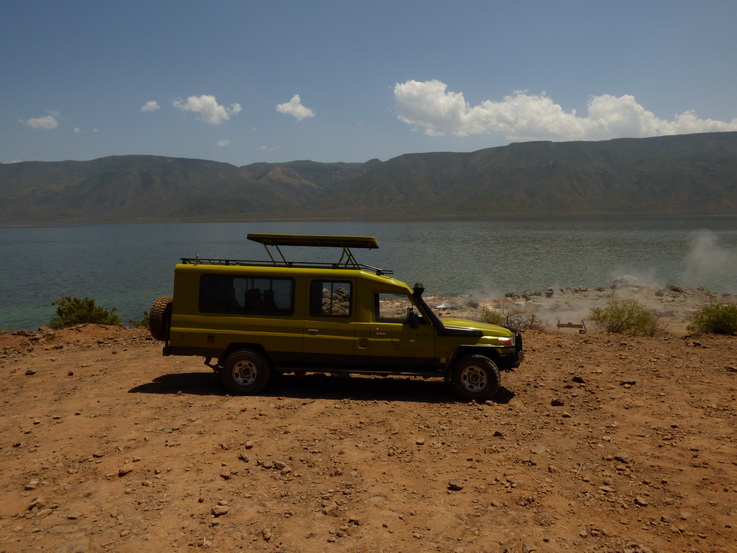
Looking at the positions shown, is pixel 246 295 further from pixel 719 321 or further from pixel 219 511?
pixel 719 321

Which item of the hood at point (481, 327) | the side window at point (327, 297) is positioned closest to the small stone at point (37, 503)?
the side window at point (327, 297)

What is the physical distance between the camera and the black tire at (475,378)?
316 inches

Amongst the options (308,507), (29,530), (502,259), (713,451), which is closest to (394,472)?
(308,507)

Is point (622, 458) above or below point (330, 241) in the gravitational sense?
below

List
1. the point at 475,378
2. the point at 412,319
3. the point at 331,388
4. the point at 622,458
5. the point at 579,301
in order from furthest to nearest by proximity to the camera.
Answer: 1. the point at 579,301
2. the point at 331,388
3. the point at 412,319
4. the point at 475,378
5. the point at 622,458

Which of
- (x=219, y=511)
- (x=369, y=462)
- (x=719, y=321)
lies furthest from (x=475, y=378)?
(x=719, y=321)

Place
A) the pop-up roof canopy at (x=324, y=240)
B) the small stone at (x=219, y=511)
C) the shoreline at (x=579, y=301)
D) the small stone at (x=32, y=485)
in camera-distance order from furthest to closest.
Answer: the shoreline at (x=579, y=301), the pop-up roof canopy at (x=324, y=240), the small stone at (x=32, y=485), the small stone at (x=219, y=511)

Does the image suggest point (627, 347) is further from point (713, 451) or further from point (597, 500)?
point (597, 500)

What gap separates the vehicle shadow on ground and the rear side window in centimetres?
138

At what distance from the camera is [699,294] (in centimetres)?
2853

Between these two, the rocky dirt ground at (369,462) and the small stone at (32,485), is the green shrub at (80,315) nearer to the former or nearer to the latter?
the rocky dirt ground at (369,462)

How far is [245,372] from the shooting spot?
831cm

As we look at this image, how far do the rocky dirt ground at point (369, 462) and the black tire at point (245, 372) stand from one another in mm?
259

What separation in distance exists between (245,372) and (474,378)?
12.0ft
